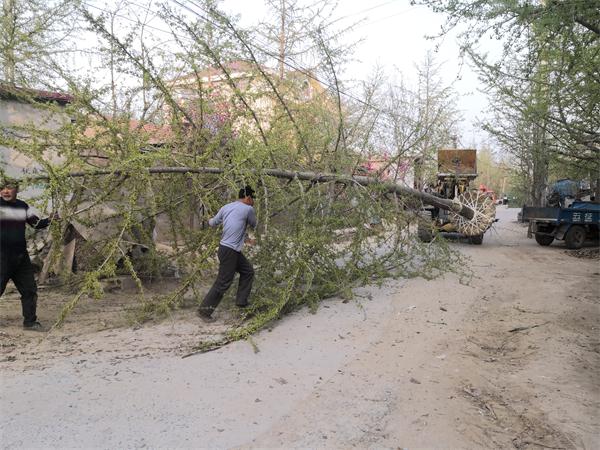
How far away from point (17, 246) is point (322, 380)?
12.2ft

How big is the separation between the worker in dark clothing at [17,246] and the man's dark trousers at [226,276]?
1.87m

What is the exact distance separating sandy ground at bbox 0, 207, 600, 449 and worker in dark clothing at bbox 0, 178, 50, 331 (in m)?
0.37

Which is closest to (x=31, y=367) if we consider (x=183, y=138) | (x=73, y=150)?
(x=73, y=150)

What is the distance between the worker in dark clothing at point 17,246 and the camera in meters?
5.05

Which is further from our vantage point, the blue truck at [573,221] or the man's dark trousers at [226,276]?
the blue truck at [573,221]

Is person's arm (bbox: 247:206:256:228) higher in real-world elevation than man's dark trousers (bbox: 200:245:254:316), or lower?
higher

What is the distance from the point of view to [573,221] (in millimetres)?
13711

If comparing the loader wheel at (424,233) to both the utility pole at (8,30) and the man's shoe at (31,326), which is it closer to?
the man's shoe at (31,326)

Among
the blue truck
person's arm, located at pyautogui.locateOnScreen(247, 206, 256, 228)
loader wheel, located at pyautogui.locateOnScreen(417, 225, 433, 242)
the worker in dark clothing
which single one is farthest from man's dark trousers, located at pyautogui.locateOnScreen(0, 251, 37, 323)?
the blue truck

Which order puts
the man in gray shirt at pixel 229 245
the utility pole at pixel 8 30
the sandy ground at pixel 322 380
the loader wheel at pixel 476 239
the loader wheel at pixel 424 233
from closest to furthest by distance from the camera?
1. the sandy ground at pixel 322 380
2. the man in gray shirt at pixel 229 245
3. the loader wheel at pixel 424 233
4. the utility pole at pixel 8 30
5. the loader wheel at pixel 476 239

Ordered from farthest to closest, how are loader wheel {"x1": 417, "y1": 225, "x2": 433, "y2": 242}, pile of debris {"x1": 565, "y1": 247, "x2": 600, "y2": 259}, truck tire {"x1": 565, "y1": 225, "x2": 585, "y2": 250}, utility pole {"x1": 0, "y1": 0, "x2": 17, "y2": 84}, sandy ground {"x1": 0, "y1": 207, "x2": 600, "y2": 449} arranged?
truck tire {"x1": 565, "y1": 225, "x2": 585, "y2": 250} → pile of debris {"x1": 565, "y1": 247, "x2": 600, "y2": 259} → utility pole {"x1": 0, "y1": 0, "x2": 17, "y2": 84} → loader wheel {"x1": 417, "y1": 225, "x2": 433, "y2": 242} → sandy ground {"x1": 0, "y1": 207, "x2": 600, "y2": 449}

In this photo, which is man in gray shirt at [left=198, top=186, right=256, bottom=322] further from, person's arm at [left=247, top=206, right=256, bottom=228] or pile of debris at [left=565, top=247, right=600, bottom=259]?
pile of debris at [left=565, top=247, right=600, bottom=259]

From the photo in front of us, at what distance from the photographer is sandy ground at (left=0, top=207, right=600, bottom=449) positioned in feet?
10.2

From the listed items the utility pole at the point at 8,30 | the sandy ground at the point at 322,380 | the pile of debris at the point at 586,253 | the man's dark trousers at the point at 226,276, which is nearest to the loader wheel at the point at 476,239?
the pile of debris at the point at 586,253
